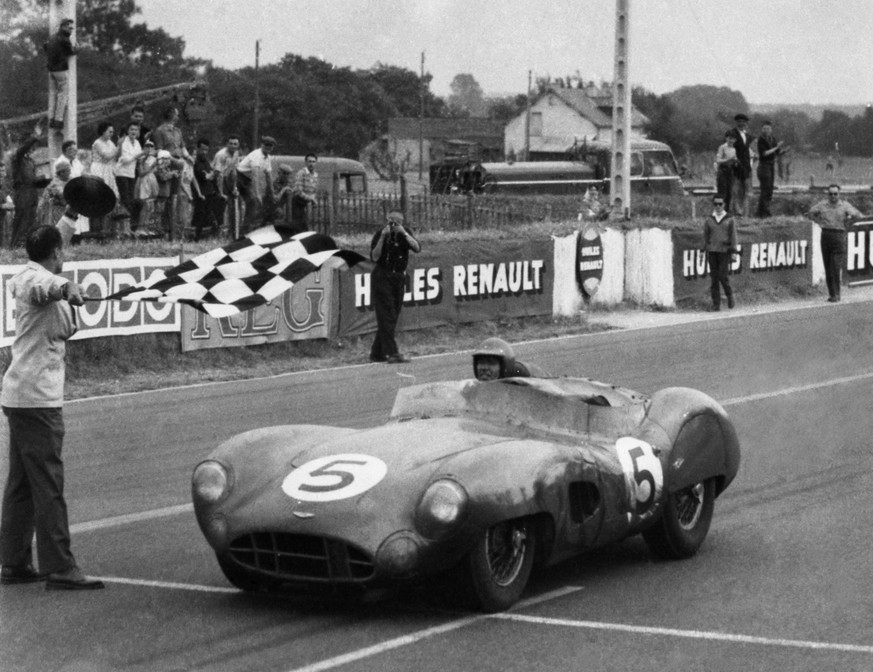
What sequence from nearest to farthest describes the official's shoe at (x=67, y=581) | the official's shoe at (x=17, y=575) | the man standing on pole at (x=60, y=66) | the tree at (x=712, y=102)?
the official's shoe at (x=67, y=581)
the official's shoe at (x=17, y=575)
the man standing on pole at (x=60, y=66)
the tree at (x=712, y=102)

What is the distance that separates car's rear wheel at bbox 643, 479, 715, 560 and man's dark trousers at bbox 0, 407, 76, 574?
2857mm

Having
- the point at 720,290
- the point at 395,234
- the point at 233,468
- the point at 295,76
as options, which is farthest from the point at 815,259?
the point at 295,76

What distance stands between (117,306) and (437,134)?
70323mm

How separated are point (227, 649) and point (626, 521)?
2170 mm

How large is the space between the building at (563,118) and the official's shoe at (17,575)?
76510mm

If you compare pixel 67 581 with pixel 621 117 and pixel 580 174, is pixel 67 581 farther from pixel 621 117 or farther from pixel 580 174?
pixel 580 174

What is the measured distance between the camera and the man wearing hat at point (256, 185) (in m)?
20.0

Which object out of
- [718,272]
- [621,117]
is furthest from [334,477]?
[621,117]

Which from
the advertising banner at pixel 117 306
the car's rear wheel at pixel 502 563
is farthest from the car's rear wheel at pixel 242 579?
the advertising banner at pixel 117 306

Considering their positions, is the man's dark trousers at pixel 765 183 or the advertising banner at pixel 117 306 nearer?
the advertising banner at pixel 117 306

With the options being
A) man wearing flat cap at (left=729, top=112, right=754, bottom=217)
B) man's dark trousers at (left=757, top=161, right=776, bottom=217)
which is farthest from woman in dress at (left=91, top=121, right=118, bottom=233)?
man's dark trousers at (left=757, top=161, right=776, bottom=217)

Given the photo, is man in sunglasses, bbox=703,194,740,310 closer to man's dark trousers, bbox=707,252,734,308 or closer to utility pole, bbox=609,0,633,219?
man's dark trousers, bbox=707,252,734,308

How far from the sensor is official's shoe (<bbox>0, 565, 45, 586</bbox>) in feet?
23.0

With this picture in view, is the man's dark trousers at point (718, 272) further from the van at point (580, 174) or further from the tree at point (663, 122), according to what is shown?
the tree at point (663, 122)
